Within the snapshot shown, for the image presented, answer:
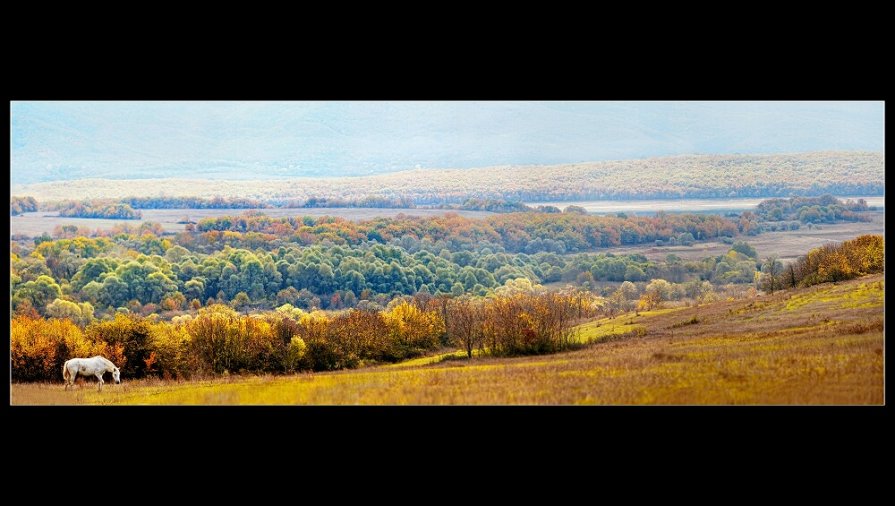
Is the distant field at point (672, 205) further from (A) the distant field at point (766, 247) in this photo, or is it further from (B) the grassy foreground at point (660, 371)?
(B) the grassy foreground at point (660, 371)

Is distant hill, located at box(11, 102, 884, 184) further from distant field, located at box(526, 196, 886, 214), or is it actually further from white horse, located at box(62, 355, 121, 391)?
white horse, located at box(62, 355, 121, 391)

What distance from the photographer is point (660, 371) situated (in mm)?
12742

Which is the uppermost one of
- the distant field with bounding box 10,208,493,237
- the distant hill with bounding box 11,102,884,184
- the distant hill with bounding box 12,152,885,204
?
the distant hill with bounding box 11,102,884,184

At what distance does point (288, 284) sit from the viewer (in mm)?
15484

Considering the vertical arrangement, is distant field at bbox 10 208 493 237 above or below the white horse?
above

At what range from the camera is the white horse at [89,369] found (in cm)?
1387

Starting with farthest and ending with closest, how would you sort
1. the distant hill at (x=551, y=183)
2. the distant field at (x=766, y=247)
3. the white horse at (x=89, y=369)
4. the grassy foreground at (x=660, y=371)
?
the distant hill at (x=551, y=183)
the distant field at (x=766, y=247)
the white horse at (x=89, y=369)
the grassy foreground at (x=660, y=371)

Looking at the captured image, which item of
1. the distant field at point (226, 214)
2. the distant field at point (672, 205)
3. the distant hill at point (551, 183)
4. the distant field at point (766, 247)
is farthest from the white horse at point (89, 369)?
the distant field at point (766, 247)

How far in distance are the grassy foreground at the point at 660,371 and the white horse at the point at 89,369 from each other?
0.20 m

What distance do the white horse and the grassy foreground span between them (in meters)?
0.20

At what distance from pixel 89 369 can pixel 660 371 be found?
314 inches

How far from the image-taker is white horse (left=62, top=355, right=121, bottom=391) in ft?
45.5

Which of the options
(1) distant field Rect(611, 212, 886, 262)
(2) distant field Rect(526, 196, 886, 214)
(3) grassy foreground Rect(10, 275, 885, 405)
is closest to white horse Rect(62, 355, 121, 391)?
(3) grassy foreground Rect(10, 275, 885, 405)

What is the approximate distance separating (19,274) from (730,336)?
10141 mm
